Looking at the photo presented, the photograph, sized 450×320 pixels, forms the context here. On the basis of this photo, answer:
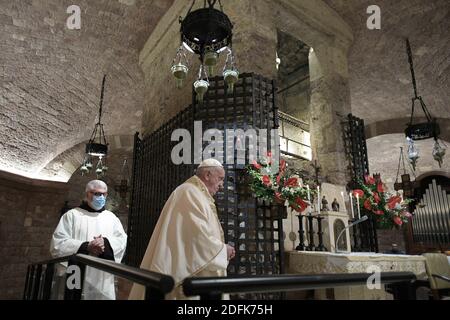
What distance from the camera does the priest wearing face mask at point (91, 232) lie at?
3191 millimetres

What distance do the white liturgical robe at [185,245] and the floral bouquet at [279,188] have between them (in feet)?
4.23

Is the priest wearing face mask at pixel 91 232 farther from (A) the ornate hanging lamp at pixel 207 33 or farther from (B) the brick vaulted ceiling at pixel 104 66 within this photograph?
(B) the brick vaulted ceiling at pixel 104 66

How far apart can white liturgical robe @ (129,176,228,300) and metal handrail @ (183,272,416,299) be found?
1.08 m

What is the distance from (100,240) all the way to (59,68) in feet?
20.3

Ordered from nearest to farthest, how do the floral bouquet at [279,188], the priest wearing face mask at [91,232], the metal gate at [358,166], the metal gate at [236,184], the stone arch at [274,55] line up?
the priest wearing face mask at [91,232]
the floral bouquet at [279,188]
the metal gate at [236,184]
the stone arch at [274,55]
the metal gate at [358,166]

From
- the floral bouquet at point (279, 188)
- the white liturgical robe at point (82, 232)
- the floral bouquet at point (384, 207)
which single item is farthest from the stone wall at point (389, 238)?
the white liturgical robe at point (82, 232)

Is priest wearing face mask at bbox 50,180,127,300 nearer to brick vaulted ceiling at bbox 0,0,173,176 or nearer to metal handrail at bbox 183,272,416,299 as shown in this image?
metal handrail at bbox 183,272,416,299

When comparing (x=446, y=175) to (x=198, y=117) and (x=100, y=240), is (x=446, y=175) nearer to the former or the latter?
(x=198, y=117)

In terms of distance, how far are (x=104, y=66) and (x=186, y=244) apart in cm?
697

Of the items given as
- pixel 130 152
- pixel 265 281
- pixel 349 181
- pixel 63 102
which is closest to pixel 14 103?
pixel 63 102

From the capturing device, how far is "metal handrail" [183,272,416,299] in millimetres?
1047

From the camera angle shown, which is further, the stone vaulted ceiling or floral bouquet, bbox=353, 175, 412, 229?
the stone vaulted ceiling

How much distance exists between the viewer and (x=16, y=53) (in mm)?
7117

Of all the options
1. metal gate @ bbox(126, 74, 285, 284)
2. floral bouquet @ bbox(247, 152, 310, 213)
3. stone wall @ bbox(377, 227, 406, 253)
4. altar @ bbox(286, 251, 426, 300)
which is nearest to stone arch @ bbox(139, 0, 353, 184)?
metal gate @ bbox(126, 74, 285, 284)
